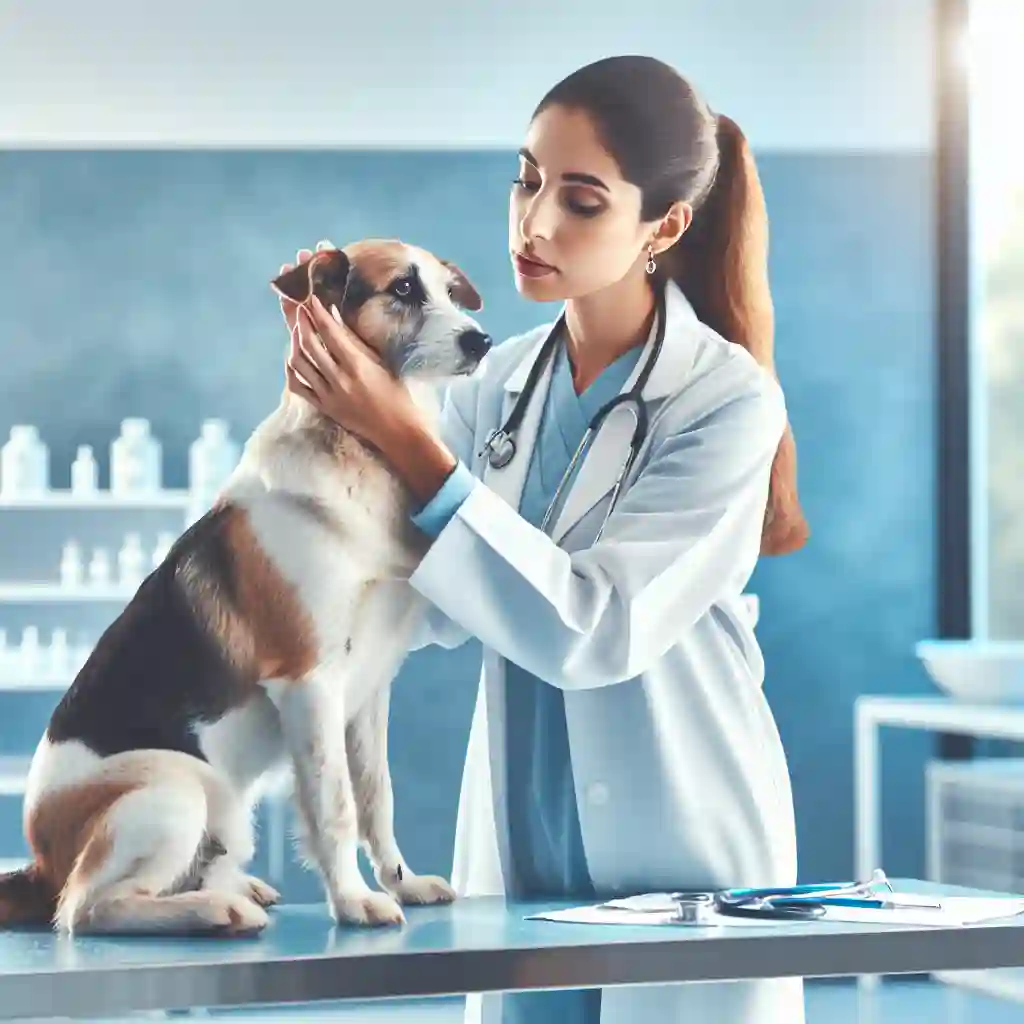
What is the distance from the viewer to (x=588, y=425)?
5.13 ft

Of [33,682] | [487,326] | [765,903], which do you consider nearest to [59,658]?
[33,682]

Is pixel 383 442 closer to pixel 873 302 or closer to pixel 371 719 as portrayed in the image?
pixel 371 719

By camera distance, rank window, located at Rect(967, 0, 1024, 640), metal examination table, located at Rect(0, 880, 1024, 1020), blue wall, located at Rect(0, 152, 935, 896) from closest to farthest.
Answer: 1. metal examination table, located at Rect(0, 880, 1024, 1020)
2. blue wall, located at Rect(0, 152, 935, 896)
3. window, located at Rect(967, 0, 1024, 640)

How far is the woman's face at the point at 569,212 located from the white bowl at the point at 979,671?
121 inches

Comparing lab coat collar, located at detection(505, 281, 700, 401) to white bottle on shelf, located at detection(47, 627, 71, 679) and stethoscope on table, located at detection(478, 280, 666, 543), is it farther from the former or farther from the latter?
white bottle on shelf, located at detection(47, 627, 71, 679)

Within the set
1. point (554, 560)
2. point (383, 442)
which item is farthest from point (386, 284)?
point (554, 560)

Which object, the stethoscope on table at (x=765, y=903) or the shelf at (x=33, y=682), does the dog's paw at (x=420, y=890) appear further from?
the shelf at (x=33, y=682)

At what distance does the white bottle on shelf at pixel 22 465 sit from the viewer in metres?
4.90

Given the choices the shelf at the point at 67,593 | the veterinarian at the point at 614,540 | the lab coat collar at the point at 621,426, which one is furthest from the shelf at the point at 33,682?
the lab coat collar at the point at 621,426

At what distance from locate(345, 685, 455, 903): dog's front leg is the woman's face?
404mm

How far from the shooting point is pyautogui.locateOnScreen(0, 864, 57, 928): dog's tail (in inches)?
49.6

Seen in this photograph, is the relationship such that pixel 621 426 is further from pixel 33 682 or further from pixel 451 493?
pixel 33 682

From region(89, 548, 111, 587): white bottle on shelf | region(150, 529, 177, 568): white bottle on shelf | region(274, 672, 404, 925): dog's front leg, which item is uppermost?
region(150, 529, 177, 568): white bottle on shelf

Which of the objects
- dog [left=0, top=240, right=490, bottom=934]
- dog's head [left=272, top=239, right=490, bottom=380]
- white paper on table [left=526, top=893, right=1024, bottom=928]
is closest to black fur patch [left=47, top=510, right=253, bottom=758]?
dog [left=0, top=240, right=490, bottom=934]
